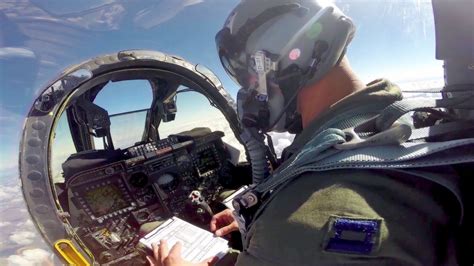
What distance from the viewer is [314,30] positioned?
56.8 inches

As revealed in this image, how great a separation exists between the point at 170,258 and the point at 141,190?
177cm

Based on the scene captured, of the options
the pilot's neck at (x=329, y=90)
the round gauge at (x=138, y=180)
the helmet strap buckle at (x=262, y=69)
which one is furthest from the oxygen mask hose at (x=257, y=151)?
the round gauge at (x=138, y=180)

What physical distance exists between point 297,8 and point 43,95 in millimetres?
2126

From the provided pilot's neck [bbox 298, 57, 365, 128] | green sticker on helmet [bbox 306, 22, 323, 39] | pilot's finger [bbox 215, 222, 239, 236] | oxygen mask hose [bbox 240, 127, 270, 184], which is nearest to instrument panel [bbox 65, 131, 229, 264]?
pilot's finger [bbox 215, 222, 239, 236]

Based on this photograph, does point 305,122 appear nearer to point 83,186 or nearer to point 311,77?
point 311,77

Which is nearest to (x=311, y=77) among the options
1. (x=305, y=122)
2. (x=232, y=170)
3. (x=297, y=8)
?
(x=305, y=122)

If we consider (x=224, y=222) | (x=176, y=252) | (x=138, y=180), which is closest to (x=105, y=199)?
(x=138, y=180)

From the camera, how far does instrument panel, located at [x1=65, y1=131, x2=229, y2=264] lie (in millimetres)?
2846

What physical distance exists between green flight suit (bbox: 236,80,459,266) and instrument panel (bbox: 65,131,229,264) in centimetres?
227

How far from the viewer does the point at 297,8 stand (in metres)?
1.43

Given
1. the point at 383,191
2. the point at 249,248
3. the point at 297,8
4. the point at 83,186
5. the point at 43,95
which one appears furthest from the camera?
the point at 83,186

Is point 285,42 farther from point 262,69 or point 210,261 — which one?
point 210,261

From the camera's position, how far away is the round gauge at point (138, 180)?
3157 mm

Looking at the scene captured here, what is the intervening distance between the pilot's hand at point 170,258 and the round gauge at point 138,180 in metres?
1.46
